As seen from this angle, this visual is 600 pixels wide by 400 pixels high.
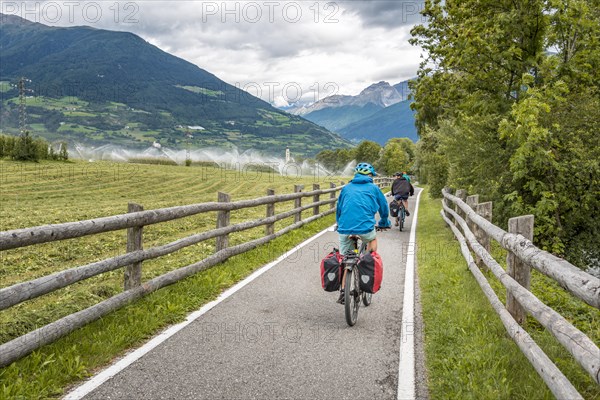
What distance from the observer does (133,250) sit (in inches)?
253

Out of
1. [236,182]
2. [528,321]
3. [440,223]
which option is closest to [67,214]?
[440,223]

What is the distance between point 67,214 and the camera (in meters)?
18.2

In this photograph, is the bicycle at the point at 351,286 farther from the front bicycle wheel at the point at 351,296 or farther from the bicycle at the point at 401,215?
the bicycle at the point at 401,215

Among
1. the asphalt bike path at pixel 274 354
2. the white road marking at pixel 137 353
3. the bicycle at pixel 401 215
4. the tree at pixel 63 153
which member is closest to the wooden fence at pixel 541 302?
the asphalt bike path at pixel 274 354

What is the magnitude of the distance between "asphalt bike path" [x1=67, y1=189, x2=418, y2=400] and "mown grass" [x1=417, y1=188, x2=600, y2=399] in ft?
1.51

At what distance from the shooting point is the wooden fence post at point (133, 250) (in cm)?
639

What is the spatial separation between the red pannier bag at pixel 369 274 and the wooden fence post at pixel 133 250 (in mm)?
2936

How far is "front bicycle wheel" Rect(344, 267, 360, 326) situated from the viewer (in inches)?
231

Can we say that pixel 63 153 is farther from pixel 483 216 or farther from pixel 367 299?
pixel 367 299

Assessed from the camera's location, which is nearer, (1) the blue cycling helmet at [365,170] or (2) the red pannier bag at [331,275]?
(2) the red pannier bag at [331,275]

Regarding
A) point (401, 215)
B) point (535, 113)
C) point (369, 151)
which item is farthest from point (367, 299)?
point (369, 151)

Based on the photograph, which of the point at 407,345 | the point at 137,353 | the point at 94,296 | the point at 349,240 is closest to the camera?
the point at 137,353

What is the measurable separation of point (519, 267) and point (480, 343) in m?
1.01

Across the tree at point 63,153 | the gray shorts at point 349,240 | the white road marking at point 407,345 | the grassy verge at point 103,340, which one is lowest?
the white road marking at point 407,345
